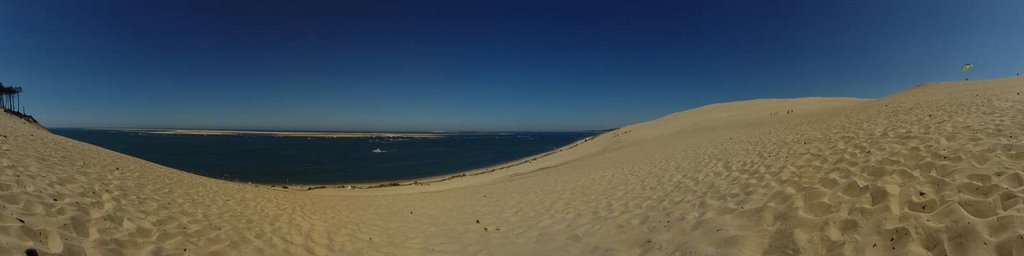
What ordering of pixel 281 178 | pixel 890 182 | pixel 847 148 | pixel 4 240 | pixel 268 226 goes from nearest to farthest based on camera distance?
1. pixel 4 240
2. pixel 890 182
3. pixel 268 226
4. pixel 847 148
5. pixel 281 178

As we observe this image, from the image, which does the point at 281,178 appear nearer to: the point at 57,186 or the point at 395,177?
the point at 395,177

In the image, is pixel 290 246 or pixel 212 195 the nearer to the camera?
pixel 290 246

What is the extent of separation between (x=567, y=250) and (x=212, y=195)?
9.00 metres

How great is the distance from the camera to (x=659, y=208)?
8117 millimetres

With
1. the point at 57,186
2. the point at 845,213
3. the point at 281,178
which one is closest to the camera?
the point at 845,213

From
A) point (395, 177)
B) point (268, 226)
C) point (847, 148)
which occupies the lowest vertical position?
point (395, 177)

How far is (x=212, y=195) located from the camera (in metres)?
9.87

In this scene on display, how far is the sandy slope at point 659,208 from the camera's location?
4.64m

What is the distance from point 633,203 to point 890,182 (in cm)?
437

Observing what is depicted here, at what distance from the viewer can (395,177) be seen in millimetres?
32750

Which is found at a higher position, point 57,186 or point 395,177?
point 57,186

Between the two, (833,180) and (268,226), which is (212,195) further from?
(833,180)

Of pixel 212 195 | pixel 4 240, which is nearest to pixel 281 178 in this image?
pixel 212 195

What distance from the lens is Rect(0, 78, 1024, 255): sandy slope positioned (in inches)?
183
